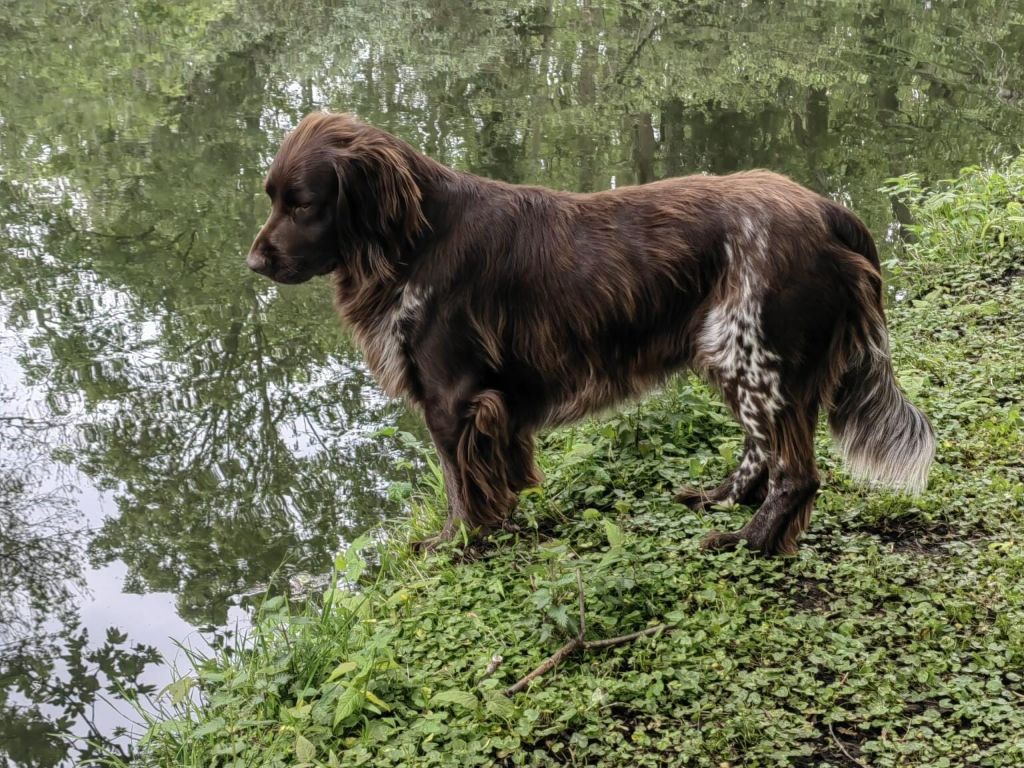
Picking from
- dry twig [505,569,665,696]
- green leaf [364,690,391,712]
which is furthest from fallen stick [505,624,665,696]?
green leaf [364,690,391,712]

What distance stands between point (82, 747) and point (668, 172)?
8783 millimetres

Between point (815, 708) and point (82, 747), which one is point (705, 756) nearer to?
point (815, 708)

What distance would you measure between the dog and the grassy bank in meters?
0.32

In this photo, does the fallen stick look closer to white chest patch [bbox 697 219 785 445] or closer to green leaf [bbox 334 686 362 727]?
green leaf [bbox 334 686 362 727]

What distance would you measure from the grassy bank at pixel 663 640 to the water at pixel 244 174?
789mm

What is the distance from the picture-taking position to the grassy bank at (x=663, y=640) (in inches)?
131

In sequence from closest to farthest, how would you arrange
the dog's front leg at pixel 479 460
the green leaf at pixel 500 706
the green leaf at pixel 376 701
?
the green leaf at pixel 500 706
the green leaf at pixel 376 701
the dog's front leg at pixel 479 460

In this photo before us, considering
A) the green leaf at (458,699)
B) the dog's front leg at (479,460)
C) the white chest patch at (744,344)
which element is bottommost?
the green leaf at (458,699)

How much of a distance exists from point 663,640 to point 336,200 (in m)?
2.22

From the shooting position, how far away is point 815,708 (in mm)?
3363

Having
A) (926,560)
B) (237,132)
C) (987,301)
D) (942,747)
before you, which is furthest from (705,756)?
(237,132)

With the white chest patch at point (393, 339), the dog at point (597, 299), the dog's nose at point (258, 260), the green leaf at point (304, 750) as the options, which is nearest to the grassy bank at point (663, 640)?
the green leaf at point (304, 750)

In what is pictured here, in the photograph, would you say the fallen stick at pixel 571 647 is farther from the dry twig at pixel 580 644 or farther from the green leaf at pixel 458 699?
the green leaf at pixel 458 699

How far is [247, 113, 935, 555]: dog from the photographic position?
4094 millimetres
